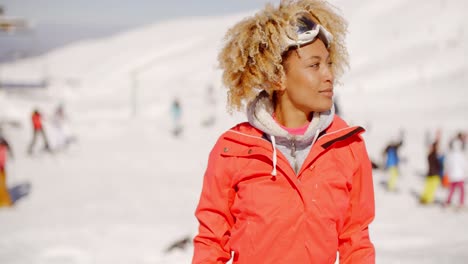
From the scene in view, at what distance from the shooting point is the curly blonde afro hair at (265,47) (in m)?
1.92

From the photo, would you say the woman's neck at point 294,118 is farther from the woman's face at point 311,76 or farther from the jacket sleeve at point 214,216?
the jacket sleeve at point 214,216

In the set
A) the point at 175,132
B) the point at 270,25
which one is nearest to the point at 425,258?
the point at 270,25

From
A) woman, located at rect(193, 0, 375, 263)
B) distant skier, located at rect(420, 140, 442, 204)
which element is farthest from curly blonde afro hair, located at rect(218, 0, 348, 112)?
distant skier, located at rect(420, 140, 442, 204)

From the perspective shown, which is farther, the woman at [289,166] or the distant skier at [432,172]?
the distant skier at [432,172]

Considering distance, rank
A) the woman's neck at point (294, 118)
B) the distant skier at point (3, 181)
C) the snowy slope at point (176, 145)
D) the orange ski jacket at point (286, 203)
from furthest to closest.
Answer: the distant skier at point (3, 181) < the snowy slope at point (176, 145) < the woman's neck at point (294, 118) < the orange ski jacket at point (286, 203)

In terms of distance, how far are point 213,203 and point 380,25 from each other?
1291 inches

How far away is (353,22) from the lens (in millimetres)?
33562

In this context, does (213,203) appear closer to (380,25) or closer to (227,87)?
(227,87)

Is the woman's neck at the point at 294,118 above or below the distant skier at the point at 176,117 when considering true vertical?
above

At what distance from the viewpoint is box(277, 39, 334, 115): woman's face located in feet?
6.28

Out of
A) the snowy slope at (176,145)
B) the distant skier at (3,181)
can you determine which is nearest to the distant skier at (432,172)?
the snowy slope at (176,145)

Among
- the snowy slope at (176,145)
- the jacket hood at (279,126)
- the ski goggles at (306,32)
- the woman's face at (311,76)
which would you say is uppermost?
the ski goggles at (306,32)

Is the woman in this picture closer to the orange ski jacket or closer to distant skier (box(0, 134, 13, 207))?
the orange ski jacket

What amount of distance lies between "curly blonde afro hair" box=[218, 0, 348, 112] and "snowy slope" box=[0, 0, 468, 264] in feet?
0.70
